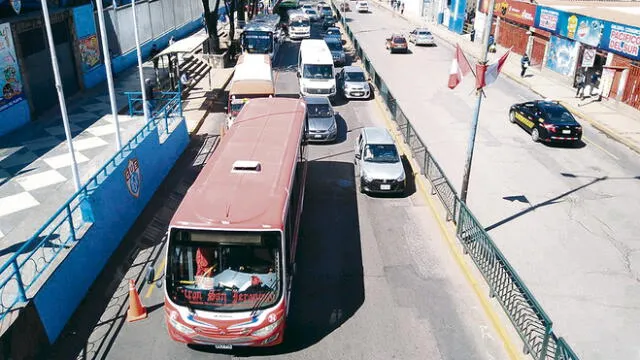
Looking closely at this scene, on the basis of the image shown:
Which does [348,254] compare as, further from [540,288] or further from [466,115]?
[466,115]

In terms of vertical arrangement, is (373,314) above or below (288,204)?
below

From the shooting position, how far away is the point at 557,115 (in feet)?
79.9

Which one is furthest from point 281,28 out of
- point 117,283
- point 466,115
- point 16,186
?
point 117,283

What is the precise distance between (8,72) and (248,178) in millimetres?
15028

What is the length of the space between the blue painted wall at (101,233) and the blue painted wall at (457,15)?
4810 centimetres

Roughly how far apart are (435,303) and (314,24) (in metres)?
59.4

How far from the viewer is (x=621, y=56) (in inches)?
1211

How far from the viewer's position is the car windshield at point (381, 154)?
62.4 feet

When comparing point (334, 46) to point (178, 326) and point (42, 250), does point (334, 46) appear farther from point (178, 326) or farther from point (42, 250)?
point (178, 326)

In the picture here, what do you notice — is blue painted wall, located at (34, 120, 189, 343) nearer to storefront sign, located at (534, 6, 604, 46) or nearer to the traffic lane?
the traffic lane

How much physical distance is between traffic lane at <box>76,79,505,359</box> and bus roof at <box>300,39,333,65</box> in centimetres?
1464

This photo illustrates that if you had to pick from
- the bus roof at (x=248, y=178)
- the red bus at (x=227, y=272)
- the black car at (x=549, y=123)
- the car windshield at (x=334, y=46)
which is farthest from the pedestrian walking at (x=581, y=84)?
the red bus at (x=227, y=272)

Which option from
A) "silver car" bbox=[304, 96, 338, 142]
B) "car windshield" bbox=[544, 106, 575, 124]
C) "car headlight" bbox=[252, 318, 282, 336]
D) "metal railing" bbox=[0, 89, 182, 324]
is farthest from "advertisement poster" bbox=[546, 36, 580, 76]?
"car headlight" bbox=[252, 318, 282, 336]

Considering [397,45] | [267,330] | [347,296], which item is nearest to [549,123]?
[347,296]
